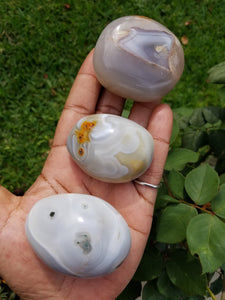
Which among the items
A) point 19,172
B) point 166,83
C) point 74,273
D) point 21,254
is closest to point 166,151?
point 166,83

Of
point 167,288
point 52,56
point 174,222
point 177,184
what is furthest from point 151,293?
point 52,56

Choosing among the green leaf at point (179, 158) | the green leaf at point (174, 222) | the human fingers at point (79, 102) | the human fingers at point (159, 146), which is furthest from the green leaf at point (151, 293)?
the human fingers at point (79, 102)

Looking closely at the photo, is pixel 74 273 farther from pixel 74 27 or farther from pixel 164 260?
pixel 74 27

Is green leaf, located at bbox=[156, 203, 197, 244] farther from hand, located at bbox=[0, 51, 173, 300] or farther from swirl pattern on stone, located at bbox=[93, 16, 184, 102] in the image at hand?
swirl pattern on stone, located at bbox=[93, 16, 184, 102]

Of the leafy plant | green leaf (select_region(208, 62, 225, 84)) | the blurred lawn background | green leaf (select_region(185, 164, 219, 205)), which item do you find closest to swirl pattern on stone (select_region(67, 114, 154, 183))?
the leafy plant

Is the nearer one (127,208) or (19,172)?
(127,208)

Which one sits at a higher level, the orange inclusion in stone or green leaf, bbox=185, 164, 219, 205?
green leaf, bbox=185, 164, 219, 205

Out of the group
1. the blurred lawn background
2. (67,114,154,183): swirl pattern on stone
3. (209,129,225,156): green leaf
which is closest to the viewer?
(67,114,154,183): swirl pattern on stone
